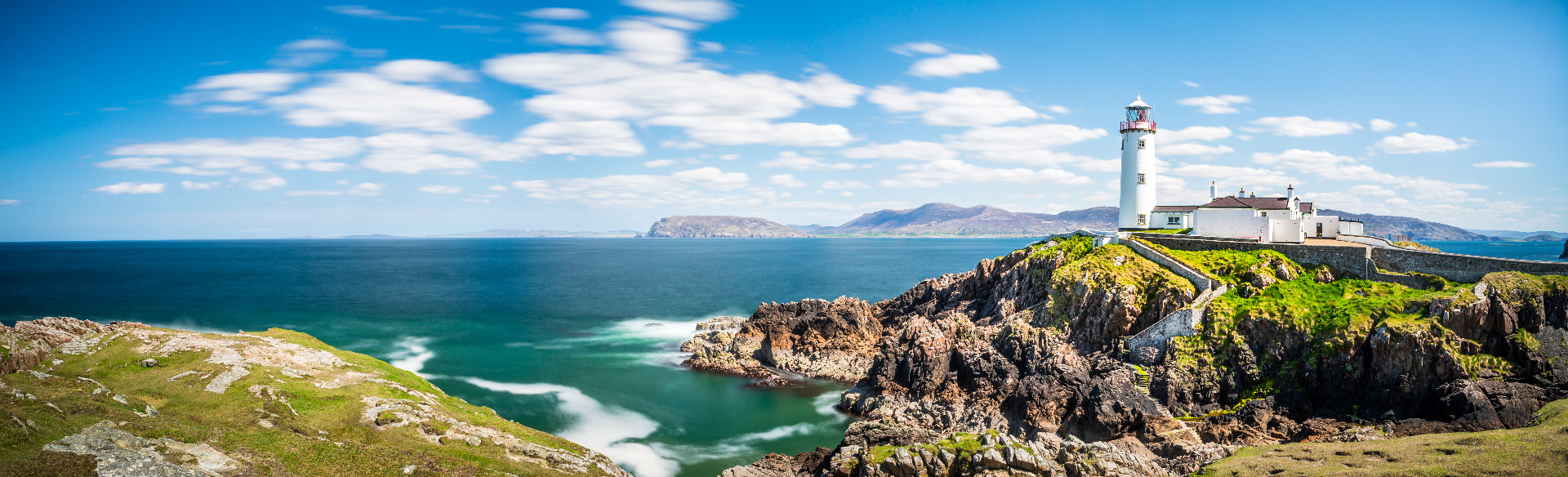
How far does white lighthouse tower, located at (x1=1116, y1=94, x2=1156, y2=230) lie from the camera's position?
46969 millimetres

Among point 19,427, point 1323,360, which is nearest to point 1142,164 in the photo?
point 1323,360

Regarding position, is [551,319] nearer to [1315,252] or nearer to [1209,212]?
[1209,212]

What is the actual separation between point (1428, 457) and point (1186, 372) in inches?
442

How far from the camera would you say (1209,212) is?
144 ft

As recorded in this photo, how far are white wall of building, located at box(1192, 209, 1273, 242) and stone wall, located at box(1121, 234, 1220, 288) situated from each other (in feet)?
19.9

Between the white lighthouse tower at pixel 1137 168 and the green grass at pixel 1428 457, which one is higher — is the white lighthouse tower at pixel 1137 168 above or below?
above

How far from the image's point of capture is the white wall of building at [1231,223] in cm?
4131

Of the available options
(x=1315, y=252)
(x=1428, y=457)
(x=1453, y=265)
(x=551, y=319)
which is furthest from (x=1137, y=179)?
(x=551, y=319)

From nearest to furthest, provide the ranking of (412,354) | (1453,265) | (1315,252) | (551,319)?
(1453,265), (1315,252), (412,354), (551,319)

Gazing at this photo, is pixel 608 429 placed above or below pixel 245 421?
below

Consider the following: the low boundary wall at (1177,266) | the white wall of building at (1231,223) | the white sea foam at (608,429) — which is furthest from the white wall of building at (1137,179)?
the white sea foam at (608,429)

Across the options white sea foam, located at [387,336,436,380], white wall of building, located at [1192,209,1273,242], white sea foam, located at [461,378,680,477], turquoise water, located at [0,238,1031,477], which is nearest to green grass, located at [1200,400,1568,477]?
turquoise water, located at [0,238,1031,477]

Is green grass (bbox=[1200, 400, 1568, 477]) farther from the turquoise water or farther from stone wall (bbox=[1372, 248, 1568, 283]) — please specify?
the turquoise water

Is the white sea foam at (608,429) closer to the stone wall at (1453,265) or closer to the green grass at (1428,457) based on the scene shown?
the green grass at (1428,457)
